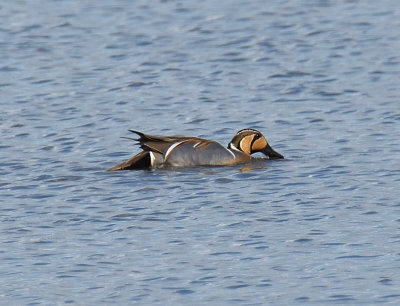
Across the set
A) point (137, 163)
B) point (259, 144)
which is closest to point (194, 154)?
point (137, 163)

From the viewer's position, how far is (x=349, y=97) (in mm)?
18562

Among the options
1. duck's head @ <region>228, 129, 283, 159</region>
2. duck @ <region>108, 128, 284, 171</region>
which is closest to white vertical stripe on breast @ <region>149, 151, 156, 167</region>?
duck @ <region>108, 128, 284, 171</region>

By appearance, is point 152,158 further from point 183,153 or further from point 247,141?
point 247,141

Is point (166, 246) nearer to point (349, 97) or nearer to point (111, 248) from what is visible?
point (111, 248)

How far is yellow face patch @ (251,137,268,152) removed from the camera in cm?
1580

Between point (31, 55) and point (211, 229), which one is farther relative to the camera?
point (31, 55)

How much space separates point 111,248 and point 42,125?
6.05 m


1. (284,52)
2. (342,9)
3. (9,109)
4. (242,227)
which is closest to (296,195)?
(242,227)

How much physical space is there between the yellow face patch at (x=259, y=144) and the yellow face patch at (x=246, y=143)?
0.21ft

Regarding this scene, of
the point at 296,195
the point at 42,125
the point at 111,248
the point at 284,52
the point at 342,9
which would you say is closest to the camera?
the point at 111,248

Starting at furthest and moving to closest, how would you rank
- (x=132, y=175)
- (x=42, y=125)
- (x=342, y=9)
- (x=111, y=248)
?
(x=342, y=9)
(x=42, y=125)
(x=132, y=175)
(x=111, y=248)

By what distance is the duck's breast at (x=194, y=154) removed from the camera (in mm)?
15539

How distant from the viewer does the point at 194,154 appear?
15547mm

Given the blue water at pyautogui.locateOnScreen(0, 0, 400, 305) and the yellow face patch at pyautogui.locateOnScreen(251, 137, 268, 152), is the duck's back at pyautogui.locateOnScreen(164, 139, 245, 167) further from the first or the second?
the yellow face patch at pyautogui.locateOnScreen(251, 137, 268, 152)
